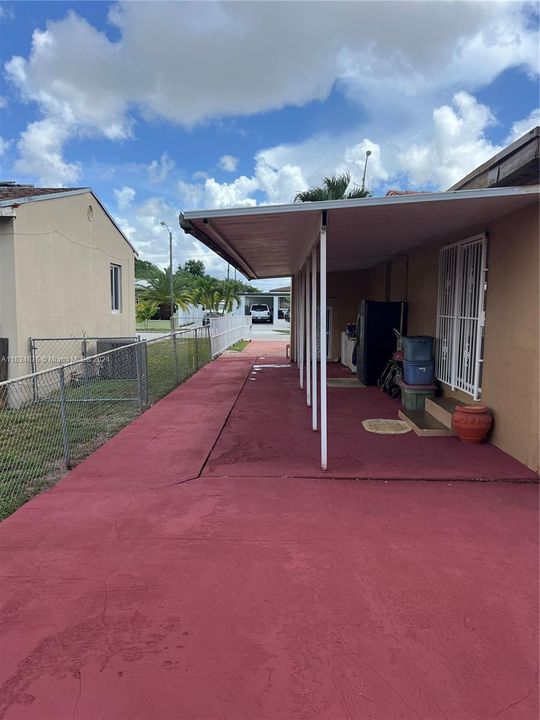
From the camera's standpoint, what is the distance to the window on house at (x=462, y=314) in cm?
638

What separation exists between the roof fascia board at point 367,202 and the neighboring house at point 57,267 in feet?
19.8

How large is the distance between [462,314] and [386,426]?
196 centimetres

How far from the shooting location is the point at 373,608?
284cm

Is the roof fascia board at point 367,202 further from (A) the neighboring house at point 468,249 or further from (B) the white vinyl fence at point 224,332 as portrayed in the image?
(B) the white vinyl fence at point 224,332

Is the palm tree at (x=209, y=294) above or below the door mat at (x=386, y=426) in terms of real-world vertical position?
above

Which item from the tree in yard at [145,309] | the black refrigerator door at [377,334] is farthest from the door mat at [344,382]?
the tree in yard at [145,309]

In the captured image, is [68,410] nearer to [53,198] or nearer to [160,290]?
[53,198]

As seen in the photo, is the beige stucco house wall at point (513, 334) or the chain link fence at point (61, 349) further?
the chain link fence at point (61, 349)

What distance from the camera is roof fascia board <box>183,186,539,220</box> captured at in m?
4.46

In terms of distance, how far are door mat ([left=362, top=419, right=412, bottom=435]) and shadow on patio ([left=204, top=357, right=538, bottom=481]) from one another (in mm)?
139

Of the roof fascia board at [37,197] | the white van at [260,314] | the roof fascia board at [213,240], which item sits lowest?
the white van at [260,314]

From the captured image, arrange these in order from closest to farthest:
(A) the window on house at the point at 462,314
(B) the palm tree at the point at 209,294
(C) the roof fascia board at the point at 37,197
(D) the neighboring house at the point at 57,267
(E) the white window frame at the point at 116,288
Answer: (A) the window on house at the point at 462,314 → (C) the roof fascia board at the point at 37,197 → (D) the neighboring house at the point at 57,267 → (E) the white window frame at the point at 116,288 → (B) the palm tree at the point at 209,294

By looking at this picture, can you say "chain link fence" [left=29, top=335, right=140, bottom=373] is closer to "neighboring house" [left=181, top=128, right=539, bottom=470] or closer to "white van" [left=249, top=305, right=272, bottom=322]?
Answer: "neighboring house" [left=181, top=128, right=539, bottom=470]

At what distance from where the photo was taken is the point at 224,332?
2025 cm
